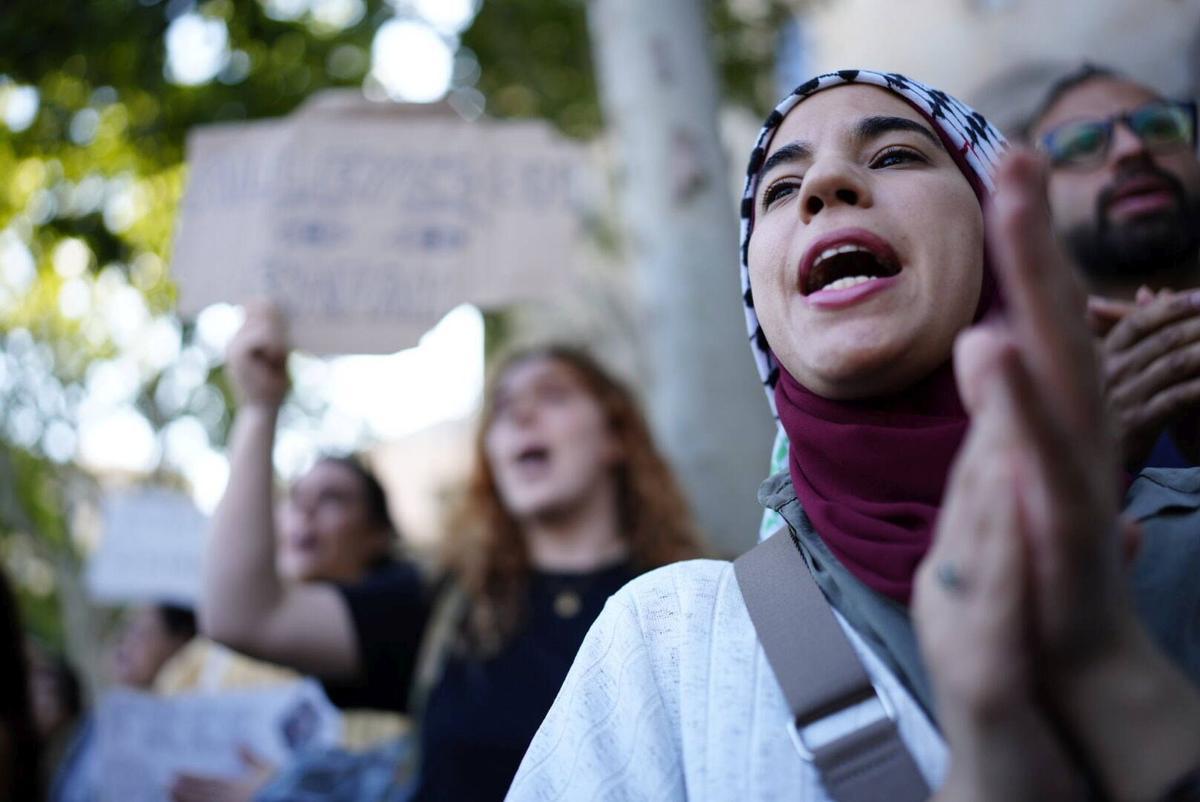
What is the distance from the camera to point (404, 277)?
325cm

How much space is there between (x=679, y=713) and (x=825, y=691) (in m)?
0.18

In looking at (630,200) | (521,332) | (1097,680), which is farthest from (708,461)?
(521,332)

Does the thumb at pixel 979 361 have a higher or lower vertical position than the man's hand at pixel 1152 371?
higher

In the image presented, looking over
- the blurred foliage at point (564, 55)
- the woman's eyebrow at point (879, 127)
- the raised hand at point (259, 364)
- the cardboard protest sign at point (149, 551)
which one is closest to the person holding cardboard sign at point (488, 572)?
the raised hand at point (259, 364)

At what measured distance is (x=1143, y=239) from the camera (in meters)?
2.29

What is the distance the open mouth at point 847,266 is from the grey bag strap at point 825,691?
33cm

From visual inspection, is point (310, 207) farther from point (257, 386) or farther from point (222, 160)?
point (257, 386)

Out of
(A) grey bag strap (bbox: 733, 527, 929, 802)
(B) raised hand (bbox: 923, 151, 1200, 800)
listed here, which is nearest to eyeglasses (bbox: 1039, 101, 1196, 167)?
(A) grey bag strap (bbox: 733, 527, 929, 802)

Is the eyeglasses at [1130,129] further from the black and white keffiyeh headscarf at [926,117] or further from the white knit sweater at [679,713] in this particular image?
the white knit sweater at [679,713]

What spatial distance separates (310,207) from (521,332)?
6.26m

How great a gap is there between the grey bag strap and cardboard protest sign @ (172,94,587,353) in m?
2.15

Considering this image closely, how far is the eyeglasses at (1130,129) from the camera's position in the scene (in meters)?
2.38

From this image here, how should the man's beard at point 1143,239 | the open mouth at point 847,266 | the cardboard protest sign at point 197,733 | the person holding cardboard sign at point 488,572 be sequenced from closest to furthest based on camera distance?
the open mouth at point 847,266, the man's beard at point 1143,239, the person holding cardboard sign at point 488,572, the cardboard protest sign at point 197,733

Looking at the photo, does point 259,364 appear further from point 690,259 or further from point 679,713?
point 679,713
